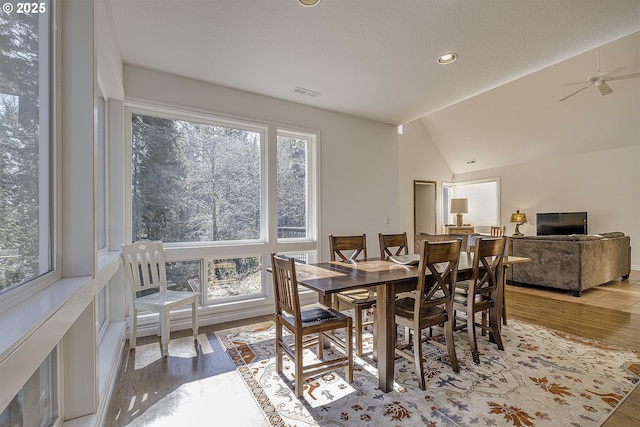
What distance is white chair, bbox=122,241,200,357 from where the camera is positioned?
2.44 meters

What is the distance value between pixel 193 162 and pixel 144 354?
6.27 feet

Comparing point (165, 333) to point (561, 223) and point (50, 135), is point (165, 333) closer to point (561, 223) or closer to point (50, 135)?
point (50, 135)

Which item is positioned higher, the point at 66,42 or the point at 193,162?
the point at 66,42

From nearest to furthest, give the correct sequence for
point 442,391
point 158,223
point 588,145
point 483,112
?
1. point 442,391
2. point 158,223
3. point 588,145
4. point 483,112

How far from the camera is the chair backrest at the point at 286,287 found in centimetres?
187

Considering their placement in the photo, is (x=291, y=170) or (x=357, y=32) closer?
(x=357, y=32)

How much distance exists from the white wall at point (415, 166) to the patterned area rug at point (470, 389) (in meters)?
4.92

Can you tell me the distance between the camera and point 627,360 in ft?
7.70

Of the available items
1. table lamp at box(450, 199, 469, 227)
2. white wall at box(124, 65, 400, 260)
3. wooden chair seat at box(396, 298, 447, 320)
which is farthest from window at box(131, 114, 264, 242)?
table lamp at box(450, 199, 469, 227)

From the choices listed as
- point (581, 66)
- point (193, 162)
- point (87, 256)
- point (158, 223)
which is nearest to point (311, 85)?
point (193, 162)

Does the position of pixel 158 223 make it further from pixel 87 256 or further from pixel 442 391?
pixel 442 391

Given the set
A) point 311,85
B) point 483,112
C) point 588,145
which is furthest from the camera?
point 483,112

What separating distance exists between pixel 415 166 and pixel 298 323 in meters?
6.98

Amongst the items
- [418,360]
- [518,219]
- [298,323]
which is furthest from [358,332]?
[518,219]
